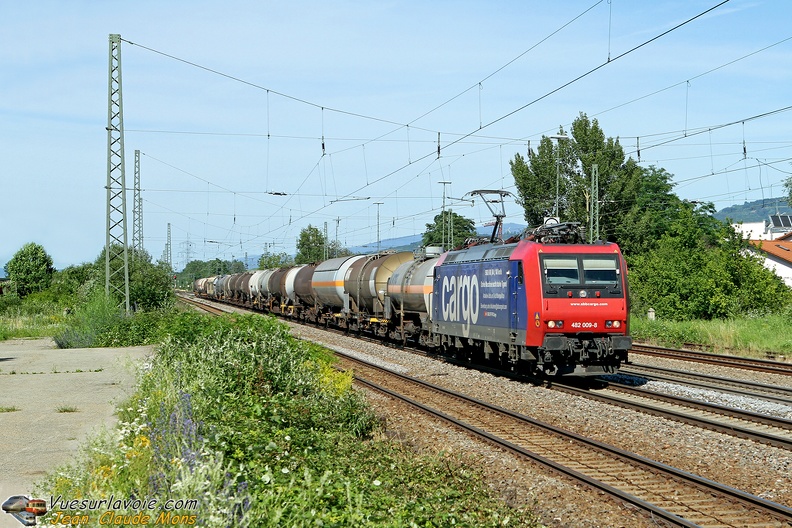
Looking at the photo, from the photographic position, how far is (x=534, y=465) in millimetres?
10461

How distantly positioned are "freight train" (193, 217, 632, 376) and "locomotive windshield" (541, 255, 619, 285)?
0.07 ft

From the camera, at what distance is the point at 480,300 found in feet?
66.6

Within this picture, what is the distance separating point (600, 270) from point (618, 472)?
7969mm

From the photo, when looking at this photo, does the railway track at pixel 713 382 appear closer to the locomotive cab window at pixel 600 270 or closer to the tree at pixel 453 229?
the locomotive cab window at pixel 600 270

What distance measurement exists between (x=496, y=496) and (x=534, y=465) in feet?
5.43

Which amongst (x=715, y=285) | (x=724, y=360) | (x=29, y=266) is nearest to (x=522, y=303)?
(x=724, y=360)

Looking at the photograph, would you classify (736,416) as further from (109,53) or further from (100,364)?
(109,53)

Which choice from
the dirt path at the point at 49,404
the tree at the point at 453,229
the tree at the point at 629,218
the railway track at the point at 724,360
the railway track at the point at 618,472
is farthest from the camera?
the tree at the point at 453,229

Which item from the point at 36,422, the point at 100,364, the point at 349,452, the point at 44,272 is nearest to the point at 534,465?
the point at 349,452

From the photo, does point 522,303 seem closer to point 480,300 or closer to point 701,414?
point 480,300

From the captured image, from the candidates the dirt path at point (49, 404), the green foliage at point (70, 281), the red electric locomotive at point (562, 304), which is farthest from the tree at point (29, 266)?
the red electric locomotive at point (562, 304)

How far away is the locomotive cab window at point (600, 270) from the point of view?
17.3 m

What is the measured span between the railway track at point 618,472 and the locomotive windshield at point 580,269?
11.4ft

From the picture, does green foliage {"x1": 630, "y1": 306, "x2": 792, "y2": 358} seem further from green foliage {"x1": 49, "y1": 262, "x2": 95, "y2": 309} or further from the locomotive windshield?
green foliage {"x1": 49, "y1": 262, "x2": 95, "y2": 309}
